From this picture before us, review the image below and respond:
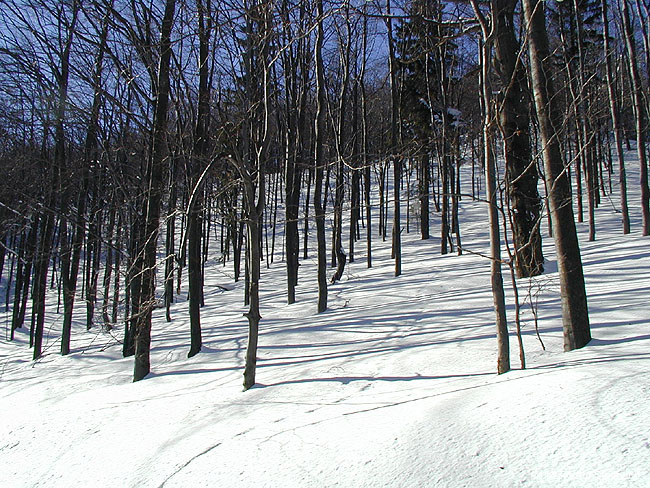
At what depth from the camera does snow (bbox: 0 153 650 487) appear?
2361 mm

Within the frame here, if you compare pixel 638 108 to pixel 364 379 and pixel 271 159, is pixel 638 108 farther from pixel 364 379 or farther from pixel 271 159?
pixel 364 379

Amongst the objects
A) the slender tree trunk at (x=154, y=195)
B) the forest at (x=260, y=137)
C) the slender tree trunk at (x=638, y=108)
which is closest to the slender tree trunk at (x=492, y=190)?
the forest at (x=260, y=137)

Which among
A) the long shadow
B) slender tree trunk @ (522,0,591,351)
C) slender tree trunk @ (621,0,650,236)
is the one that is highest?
slender tree trunk @ (621,0,650,236)

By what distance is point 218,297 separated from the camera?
19281 millimetres

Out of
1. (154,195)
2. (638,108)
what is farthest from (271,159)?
(638,108)

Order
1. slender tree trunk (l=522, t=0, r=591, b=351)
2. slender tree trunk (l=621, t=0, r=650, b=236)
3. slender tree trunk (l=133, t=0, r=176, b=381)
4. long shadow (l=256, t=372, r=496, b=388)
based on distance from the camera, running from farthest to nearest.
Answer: slender tree trunk (l=621, t=0, r=650, b=236)
slender tree trunk (l=133, t=0, r=176, b=381)
long shadow (l=256, t=372, r=496, b=388)
slender tree trunk (l=522, t=0, r=591, b=351)

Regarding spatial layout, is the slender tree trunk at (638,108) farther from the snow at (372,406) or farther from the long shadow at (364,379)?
the long shadow at (364,379)

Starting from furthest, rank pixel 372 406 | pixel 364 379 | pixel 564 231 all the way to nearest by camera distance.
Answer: pixel 364 379, pixel 564 231, pixel 372 406

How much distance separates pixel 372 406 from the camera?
3799 millimetres

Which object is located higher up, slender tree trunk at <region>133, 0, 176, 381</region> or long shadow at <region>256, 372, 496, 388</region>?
slender tree trunk at <region>133, 0, 176, 381</region>

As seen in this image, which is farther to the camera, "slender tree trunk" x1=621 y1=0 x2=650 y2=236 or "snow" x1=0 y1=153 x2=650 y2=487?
"slender tree trunk" x1=621 y1=0 x2=650 y2=236

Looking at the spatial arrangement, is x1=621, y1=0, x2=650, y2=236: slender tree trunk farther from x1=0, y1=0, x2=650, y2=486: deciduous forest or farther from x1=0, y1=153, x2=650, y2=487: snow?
x1=0, y1=153, x2=650, y2=487: snow

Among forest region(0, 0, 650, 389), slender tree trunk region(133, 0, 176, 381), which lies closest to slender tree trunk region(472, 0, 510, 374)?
forest region(0, 0, 650, 389)

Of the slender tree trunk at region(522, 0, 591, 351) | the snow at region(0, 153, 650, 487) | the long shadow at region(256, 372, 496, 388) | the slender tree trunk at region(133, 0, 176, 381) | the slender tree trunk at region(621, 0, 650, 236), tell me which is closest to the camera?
the snow at region(0, 153, 650, 487)
